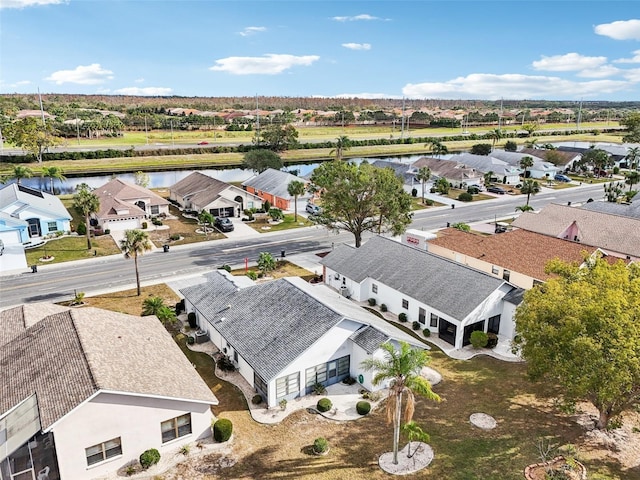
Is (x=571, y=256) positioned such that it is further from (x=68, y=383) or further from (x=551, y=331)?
(x=68, y=383)

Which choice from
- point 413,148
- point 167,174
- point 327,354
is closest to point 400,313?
point 327,354

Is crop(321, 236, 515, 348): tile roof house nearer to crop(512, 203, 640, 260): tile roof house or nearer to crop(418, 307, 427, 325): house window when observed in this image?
crop(418, 307, 427, 325): house window

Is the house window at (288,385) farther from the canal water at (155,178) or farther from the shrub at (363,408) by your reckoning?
the canal water at (155,178)

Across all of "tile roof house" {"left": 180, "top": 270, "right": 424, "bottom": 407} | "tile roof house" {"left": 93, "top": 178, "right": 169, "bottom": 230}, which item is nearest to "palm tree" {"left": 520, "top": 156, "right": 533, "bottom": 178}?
"tile roof house" {"left": 93, "top": 178, "right": 169, "bottom": 230}

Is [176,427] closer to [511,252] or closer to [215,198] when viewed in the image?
[511,252]

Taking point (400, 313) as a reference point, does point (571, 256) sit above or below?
above
